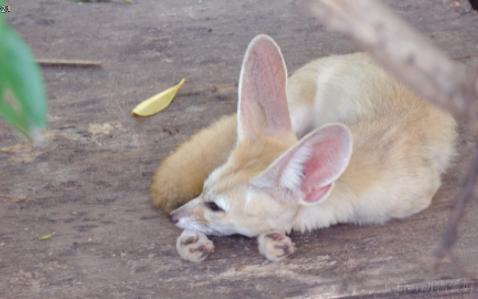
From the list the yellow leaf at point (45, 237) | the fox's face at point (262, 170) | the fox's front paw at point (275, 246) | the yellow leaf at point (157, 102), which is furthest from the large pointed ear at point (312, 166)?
the yellow leaf at point (157, 102)

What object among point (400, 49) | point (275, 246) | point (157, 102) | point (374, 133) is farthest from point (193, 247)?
point (400, 49)

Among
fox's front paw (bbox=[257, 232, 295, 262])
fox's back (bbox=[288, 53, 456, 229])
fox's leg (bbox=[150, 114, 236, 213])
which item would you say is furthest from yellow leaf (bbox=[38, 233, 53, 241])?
fox's back (bbox=[288, 53, 456, 229])

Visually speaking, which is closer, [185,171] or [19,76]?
[19,76]

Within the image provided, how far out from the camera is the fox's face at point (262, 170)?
264cm

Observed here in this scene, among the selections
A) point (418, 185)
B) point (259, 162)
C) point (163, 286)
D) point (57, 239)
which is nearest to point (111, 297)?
point (163, 286)

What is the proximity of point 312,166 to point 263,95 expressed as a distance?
37 cm

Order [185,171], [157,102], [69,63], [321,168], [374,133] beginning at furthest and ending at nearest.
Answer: [69,63] < [157,102] < [374,133] < [185,171] < [321,168]

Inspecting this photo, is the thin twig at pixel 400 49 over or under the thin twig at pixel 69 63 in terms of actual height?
over

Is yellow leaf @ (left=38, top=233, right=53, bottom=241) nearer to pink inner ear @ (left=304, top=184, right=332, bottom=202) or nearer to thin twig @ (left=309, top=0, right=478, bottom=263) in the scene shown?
pink inner ear @ (left=304, top=184, right=332, bottom=202)

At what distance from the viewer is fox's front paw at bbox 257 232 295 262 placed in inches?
109

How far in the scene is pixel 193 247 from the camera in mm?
→ 2791

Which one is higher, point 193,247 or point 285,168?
point 285,168

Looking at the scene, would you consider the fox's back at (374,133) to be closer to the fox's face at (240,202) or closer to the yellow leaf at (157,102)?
the fox's face at (240,202)

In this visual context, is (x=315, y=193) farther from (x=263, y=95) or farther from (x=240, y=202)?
(x=263, y=95)
